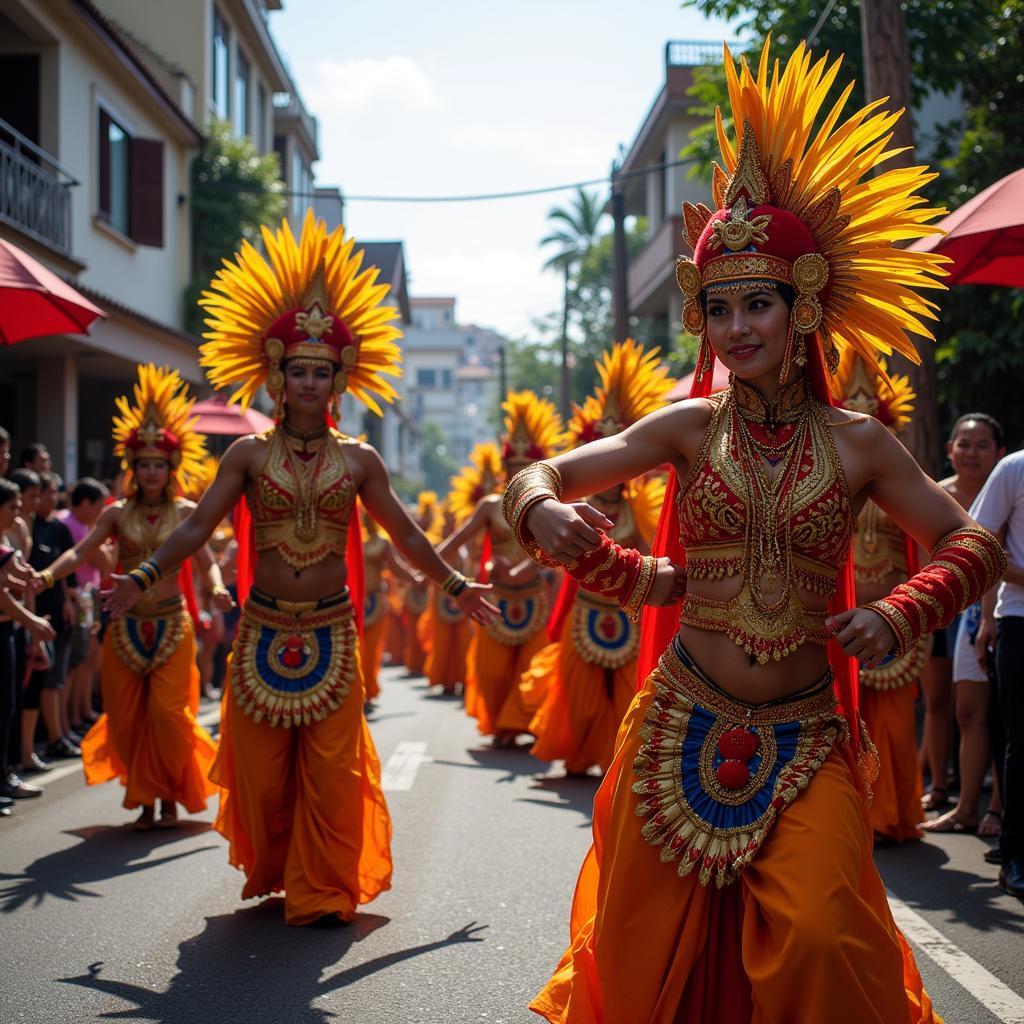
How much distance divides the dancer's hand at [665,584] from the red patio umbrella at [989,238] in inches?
131

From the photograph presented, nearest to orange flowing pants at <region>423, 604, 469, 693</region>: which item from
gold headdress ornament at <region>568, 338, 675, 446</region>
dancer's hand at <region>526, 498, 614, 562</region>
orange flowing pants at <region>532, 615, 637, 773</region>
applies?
gold headdress ornament at <region>568, 338, 675, 446</region>

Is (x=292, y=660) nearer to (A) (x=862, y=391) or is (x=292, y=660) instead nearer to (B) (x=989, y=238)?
(A) (x=862, y=391)

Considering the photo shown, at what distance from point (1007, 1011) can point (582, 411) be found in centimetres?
674

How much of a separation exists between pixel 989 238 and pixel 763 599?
13.9 feet

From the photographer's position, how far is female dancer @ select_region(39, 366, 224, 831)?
8.11m

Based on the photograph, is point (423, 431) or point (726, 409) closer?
point (726, 409)

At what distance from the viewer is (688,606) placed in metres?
3.92

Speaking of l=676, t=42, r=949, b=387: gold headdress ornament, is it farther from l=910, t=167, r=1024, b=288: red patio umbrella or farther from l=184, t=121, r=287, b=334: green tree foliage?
l=184, t=121, r=287, b=334: green tree foliage

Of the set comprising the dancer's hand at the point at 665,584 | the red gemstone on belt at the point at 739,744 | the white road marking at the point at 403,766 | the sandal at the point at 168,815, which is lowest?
the white road marking at the point at 403,766

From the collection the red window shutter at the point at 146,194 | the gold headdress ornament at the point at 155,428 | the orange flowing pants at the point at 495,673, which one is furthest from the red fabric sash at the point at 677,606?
the red window shutter at the point at 146,194

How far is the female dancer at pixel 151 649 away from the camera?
26.6 feet

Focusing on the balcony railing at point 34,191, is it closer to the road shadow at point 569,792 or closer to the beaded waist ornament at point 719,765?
the road shadow at point 569,792

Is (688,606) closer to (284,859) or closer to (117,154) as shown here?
(284,859)

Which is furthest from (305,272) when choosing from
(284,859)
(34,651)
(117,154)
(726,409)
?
(117,154)
